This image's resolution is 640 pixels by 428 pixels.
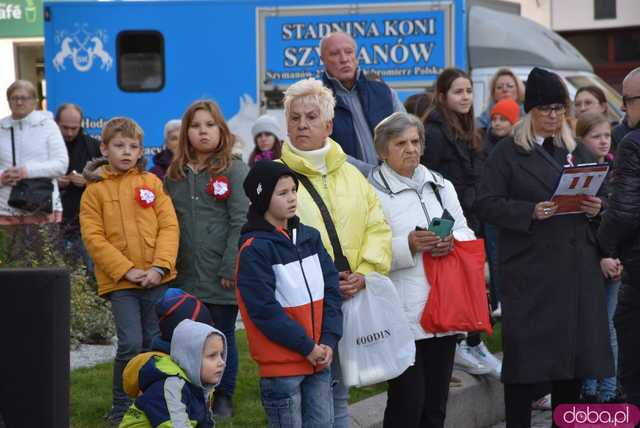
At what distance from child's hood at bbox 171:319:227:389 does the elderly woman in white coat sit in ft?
4.87

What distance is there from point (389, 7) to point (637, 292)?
308 inches

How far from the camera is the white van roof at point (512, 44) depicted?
13.9 meters

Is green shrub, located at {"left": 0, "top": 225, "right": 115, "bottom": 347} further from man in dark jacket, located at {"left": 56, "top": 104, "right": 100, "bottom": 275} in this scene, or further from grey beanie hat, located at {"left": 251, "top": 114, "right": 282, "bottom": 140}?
grey beanie hat, located at {"left": 251, "top": 114, "right": 282, "bottom": 140}

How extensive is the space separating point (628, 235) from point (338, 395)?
164 centimetres

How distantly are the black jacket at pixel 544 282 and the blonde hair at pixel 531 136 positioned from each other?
0.05 metres

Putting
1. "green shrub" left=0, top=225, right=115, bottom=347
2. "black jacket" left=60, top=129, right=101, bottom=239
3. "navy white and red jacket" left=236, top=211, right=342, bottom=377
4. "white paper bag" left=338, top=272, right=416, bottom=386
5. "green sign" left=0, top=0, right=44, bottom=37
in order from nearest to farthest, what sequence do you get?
"navy white and red jacket" left=236, top=211, right=342, bottom=377, "white paper bag" left=338, top=272, right=416, bottom=386, "green shrub" left=0, top=225, right=115, bottom=347, "black jacket" left=60, top=129, right=101, bottom=239, "green sign" left=0, top=0, right=44, bottom=37

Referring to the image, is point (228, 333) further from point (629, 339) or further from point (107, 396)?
point (629, 339)

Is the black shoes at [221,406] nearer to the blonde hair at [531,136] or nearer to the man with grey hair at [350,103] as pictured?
the man with grey hair at [350,103]

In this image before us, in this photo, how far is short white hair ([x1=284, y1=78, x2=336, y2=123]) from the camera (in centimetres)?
623

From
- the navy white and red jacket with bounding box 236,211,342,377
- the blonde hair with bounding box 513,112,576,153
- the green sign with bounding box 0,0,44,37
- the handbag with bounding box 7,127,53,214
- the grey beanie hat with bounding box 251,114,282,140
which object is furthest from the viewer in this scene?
the green sign with bounding box 0,0,44,37

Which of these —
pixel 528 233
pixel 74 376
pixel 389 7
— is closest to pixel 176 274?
pixel 74 376

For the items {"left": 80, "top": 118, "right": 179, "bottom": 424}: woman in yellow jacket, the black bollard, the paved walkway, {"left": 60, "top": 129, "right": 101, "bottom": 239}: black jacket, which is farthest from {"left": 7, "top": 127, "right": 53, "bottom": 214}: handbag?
the black bollard

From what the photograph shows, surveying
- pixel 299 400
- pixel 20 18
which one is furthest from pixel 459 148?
pixel 20 18

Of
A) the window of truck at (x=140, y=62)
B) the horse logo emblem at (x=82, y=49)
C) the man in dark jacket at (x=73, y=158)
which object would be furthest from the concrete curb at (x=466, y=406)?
the horse logo emblem at (x=82, y=49)
